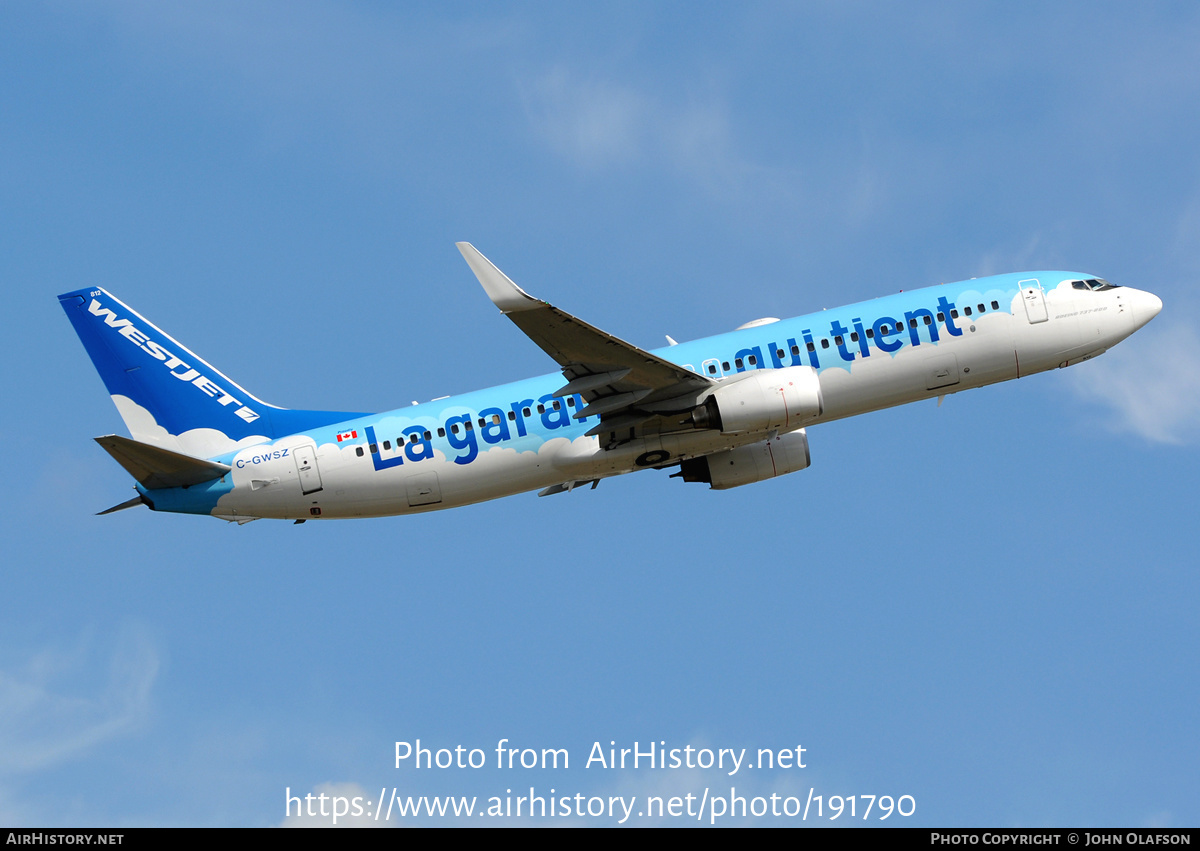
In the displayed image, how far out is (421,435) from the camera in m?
42.0

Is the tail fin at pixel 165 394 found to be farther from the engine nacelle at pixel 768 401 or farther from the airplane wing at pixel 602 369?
the engine nacelle at pixel 768 401

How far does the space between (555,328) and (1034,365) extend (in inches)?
696

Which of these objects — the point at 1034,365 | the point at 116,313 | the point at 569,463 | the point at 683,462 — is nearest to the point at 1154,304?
the point at 1034,365

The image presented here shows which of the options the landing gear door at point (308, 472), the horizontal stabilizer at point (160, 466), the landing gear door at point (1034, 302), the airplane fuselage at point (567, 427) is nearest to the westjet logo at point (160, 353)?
the airplane fuselage at point (567, 427)

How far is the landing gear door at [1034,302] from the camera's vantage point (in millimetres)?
42781

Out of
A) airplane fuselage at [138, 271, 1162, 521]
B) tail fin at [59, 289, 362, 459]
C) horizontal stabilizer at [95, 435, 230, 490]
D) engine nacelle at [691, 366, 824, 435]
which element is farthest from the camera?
tail fin at [59, 289, 362, 459]

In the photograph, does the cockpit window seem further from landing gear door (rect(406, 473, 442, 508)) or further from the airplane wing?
landing gear door (rect(406, 473, 442, 508))

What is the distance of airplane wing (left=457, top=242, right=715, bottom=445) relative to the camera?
35688mm

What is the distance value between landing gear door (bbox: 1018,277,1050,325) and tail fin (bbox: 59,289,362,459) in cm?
2409

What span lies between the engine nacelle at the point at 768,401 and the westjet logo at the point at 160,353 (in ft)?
55.9

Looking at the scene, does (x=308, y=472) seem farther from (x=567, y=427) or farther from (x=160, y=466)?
(x=567, y=427)

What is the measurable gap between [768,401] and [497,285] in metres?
9.74

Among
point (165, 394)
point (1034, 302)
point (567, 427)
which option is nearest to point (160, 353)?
point (165, 394)

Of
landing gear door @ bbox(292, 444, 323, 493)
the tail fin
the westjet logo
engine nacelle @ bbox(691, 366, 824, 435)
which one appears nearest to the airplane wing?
engine nacelle @ bbox(691, 366, 824, 435)
